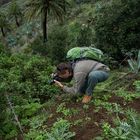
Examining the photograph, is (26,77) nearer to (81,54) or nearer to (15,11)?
(81,54)

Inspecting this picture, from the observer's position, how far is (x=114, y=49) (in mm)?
24984

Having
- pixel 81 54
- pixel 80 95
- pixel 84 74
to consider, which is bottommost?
pixel 80 95

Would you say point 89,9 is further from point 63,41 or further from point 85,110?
point 85,110

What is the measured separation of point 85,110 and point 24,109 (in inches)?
84.8

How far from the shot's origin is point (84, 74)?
9.23 meters

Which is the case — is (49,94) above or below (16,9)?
below

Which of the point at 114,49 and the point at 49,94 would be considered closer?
the point at 49,94

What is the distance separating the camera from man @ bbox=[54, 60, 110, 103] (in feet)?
30.2

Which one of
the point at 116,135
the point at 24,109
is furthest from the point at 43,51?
the point at 116,135

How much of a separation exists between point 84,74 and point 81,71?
10 centimetres

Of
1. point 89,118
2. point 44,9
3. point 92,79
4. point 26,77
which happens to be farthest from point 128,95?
point 44,9

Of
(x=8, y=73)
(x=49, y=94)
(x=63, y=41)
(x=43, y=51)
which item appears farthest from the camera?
(x=43, y=51)

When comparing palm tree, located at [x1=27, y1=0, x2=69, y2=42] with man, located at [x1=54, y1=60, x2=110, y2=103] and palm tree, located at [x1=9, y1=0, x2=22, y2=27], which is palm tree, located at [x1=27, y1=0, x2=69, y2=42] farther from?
man, located at [x1=54, y1=60, x2=110, y2=103]

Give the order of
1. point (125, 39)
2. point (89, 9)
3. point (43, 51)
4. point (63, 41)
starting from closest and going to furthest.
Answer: point (125, 39), point (63, 41), point (43, 51), point (89, 9)
